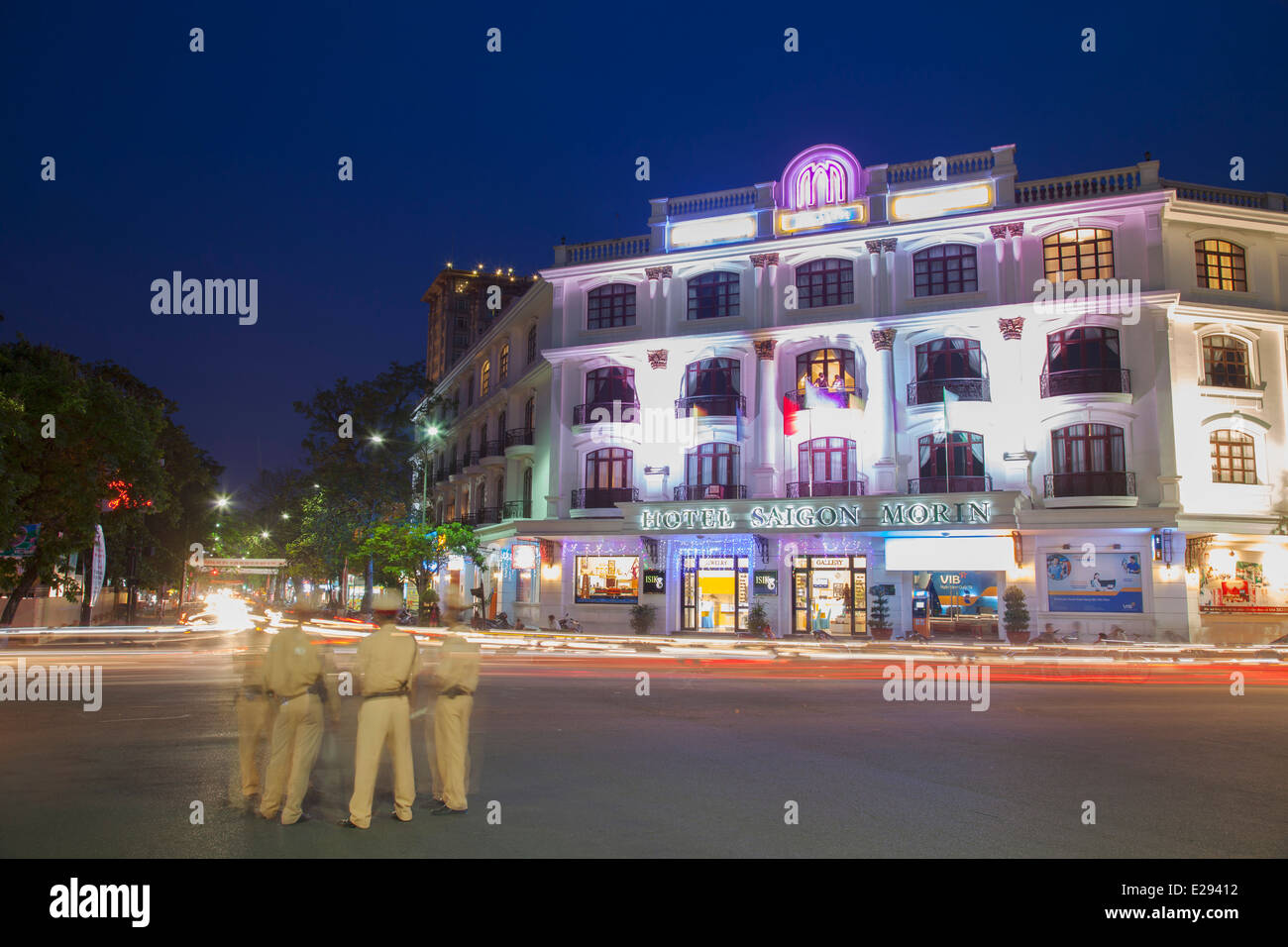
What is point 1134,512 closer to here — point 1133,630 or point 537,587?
point 1133,630

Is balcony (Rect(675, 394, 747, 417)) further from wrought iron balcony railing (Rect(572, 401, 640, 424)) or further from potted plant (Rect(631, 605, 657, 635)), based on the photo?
potted plant (Rect(631, 605, 657, 635))

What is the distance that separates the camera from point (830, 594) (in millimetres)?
33281

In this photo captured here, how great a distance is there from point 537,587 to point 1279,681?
26111 mm

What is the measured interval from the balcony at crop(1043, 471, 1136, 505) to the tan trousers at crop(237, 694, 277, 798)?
28370mm

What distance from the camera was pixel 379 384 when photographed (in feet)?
151

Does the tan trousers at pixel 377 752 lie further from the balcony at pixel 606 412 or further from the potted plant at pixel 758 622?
the balcony at pixel 606 412

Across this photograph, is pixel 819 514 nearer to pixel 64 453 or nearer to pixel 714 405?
pixel 714 405

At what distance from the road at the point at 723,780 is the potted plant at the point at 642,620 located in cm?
1811

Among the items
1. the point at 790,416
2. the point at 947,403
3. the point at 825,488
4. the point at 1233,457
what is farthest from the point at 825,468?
the point at 1233,457

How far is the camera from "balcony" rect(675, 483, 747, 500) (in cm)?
3416

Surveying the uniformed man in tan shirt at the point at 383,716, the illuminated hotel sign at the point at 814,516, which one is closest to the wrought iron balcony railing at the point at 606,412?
the illuminated hotel sign at the point at 814,516

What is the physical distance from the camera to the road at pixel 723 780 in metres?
6.81

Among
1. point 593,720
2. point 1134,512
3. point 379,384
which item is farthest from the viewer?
point 379,384
